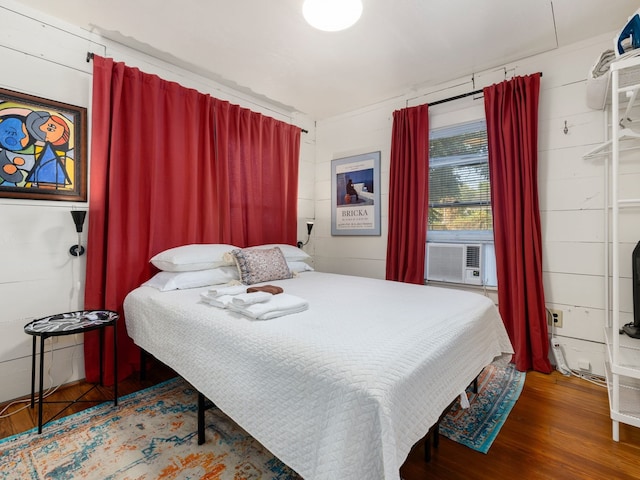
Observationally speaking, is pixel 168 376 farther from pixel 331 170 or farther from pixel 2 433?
pixel 331 170

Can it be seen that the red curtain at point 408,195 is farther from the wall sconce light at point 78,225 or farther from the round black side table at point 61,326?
the wall sconce light at point 78,225

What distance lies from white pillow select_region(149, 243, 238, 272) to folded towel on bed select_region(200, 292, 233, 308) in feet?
1.75

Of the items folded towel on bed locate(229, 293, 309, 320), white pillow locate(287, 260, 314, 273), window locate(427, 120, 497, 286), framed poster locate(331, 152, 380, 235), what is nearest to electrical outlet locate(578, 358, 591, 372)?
window locate(427, 120, 497, 286)

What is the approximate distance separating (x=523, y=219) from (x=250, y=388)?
2.36 meters

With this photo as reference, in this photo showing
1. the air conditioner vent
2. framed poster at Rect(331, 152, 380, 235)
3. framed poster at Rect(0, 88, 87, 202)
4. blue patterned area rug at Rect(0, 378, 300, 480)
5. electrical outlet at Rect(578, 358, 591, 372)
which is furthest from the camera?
framed poster at Rect(331, 152, 380, 235)

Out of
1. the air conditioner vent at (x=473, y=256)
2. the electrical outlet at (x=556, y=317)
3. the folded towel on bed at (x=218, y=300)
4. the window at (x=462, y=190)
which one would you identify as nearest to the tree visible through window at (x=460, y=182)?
the window at (x=462, y=190)

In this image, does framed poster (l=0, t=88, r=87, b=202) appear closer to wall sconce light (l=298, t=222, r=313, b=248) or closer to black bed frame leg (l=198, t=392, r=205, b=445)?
black bed frame leg (l=198, t=392, r=205, b=445)

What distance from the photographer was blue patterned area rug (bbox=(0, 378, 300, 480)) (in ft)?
4.48

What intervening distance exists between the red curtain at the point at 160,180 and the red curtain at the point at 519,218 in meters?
2.12

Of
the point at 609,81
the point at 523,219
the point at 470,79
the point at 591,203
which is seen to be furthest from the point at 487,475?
the point at 470,79

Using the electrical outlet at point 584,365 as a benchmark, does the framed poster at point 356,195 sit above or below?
above

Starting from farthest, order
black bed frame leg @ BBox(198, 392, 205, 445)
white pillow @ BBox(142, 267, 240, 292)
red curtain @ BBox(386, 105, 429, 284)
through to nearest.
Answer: red curtain @ BBox(386, 105, 429, 284)
white pillow @ BBox(142, 267, 240, 292)
black bed frame leg @ BBox(198, 392, 205, 445)

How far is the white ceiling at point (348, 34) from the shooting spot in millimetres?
1943

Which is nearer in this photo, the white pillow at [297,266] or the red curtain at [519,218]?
the red curtain at [519,218]
